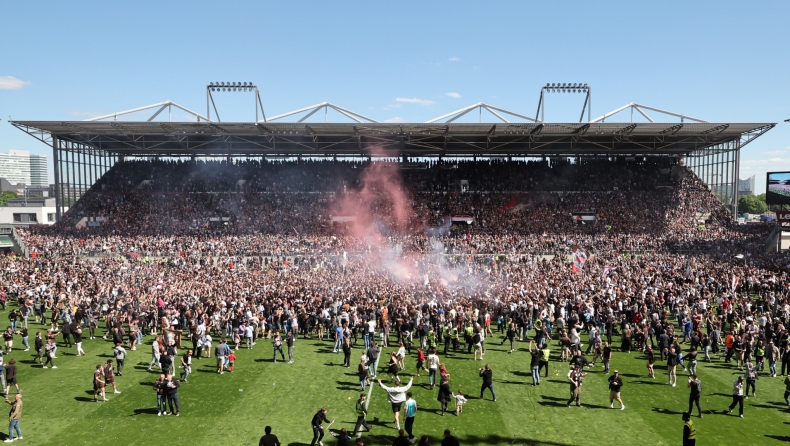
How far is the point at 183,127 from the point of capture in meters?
41.3

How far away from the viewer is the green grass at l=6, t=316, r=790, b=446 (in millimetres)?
11141

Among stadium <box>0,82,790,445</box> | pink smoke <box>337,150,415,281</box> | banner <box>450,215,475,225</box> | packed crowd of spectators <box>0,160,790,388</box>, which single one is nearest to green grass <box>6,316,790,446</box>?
stadium <box>0,82,790,445</box>

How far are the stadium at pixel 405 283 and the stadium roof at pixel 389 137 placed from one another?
0.33m

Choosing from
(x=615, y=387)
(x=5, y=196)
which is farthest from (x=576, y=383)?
(x=5, y=196)

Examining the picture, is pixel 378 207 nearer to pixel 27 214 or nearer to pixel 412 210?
pixel 412 210

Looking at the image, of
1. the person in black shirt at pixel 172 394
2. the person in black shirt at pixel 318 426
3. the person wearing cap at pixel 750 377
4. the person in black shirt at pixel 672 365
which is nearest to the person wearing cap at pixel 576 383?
the person in black shirt at pixel 672 365

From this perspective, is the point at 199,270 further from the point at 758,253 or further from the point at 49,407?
the point at 758,253

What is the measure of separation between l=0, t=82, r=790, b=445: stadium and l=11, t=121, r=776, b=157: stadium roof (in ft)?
1.08

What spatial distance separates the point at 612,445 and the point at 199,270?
82.7 ft

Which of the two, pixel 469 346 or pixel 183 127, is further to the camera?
pixel 183 127

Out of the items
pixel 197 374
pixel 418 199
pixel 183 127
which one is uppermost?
pixel 183 127

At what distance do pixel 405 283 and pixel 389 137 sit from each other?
73.2ft

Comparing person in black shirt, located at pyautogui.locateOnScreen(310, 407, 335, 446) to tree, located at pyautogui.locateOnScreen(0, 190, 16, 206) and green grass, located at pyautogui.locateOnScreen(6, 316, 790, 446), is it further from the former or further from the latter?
tree, located at pyautogui.locateOnScreen(0, 190, 16, 206)

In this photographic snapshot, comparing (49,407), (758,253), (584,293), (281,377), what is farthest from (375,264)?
Result: (758,253)
